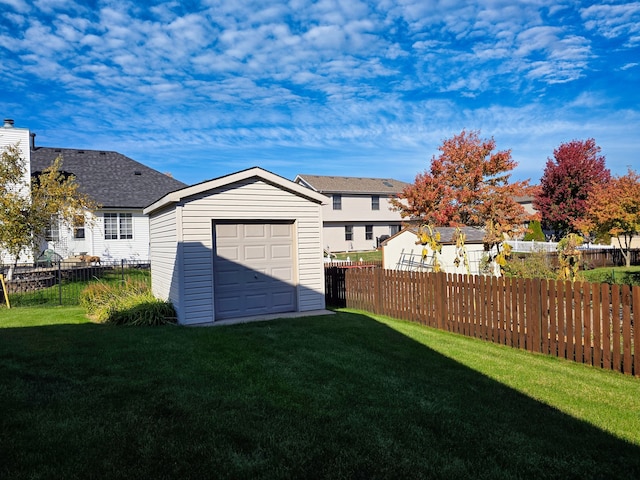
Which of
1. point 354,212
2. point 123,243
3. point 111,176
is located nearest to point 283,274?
point 123,243

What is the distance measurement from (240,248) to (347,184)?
29.1 metres

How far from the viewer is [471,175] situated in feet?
82.8

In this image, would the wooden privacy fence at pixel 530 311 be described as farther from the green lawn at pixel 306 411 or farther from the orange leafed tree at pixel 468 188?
the orange leafed tree at pixel 468 188

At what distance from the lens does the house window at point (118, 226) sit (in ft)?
75.2

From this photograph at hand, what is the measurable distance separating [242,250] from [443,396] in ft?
20.2

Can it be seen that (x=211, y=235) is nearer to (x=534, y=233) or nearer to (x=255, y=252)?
(x=255, y=252)

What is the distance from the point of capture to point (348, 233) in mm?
37531

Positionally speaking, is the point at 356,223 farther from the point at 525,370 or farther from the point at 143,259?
the point at 525,370

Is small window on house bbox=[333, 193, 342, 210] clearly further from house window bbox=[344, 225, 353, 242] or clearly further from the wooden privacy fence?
the wooden privacy fence

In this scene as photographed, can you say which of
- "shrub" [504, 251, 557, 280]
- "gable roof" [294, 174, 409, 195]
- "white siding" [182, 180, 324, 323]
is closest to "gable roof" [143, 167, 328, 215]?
"white siding" [182, 180, 324, 323]

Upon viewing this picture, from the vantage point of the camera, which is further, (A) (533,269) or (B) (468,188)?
(B) (468,188)

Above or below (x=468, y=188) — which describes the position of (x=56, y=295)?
below

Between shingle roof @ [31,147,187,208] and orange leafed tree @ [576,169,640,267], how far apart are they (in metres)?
23.6

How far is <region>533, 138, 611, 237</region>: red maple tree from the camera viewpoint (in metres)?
31.9
